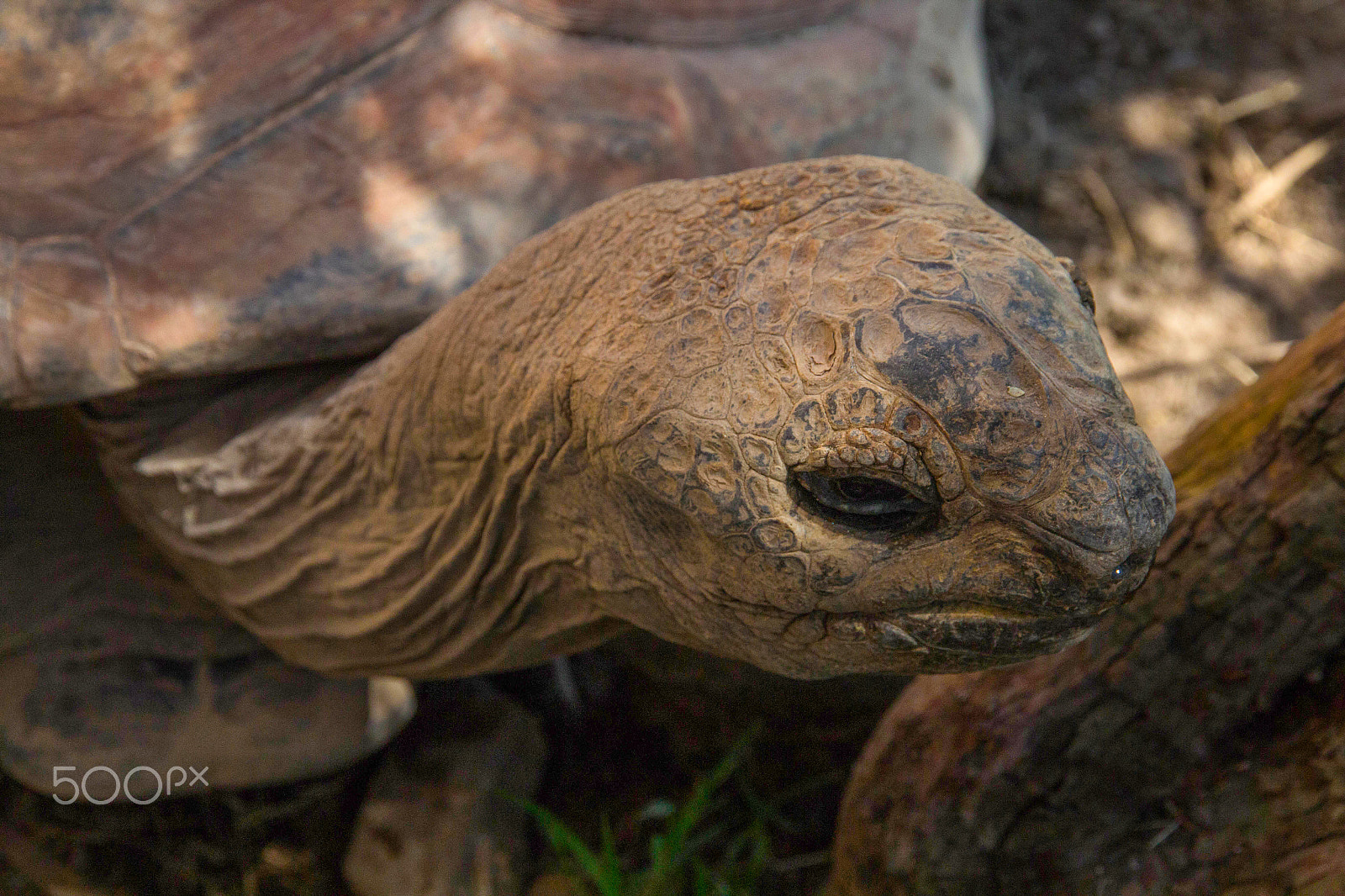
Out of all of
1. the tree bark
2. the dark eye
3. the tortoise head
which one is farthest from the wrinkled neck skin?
the tree bark

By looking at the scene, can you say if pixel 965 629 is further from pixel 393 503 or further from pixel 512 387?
pixel 393 503

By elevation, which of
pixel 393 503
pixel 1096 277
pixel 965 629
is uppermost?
pixel 965 629

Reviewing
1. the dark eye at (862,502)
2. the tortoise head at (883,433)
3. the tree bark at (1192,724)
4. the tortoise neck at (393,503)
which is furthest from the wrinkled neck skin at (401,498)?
the tree bark at (1192,724)

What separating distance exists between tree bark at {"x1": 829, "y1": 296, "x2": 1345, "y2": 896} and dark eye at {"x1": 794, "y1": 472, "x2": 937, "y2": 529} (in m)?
0.69

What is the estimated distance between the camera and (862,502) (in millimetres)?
1158

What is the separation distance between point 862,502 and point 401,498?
84 cm

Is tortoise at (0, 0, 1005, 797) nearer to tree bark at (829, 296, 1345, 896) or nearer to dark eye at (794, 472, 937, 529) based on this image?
dark eye at (794, 472, 937, 529)

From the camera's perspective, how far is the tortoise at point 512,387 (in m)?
1.14

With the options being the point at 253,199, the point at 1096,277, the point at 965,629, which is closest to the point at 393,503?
the point at 253,199

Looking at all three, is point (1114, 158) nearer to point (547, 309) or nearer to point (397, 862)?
point (547, 309)

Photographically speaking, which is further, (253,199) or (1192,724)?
(253,199)

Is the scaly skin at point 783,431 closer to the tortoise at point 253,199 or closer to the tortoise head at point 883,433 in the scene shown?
the tortoise head at point 883,433

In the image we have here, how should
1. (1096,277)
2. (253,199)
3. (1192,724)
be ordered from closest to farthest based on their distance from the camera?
1. (1192,724)
2. (253,199)
3. (1096,277)

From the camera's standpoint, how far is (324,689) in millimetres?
2287
